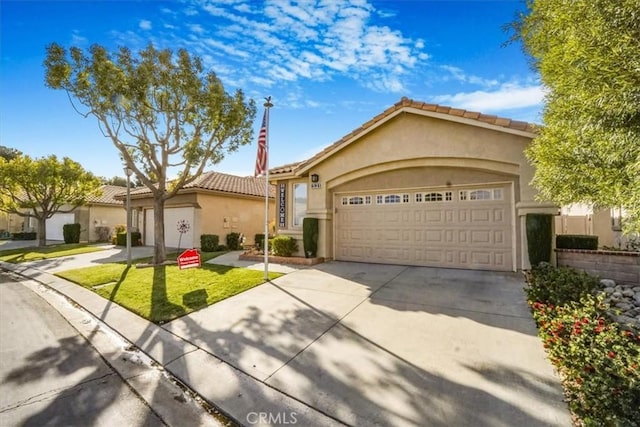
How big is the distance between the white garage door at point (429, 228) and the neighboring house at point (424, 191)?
0.03 m

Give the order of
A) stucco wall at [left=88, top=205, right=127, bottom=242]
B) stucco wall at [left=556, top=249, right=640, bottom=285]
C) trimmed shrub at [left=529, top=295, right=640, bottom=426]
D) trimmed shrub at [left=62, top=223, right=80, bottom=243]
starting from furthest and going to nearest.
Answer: stucco wall at [left=88, top=205, right=127, bottom=242], trimmed shrub at [left=62, top=223, right=80, bottom=243], stucco wall at [left=556, top=249, right=640, bottom=285], trimmed shrub at [left=529, top=295, right=640, bottom=426]

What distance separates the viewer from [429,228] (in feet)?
31.0

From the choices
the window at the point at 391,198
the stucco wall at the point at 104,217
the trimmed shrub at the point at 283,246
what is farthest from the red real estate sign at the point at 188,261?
the stucco wall at the point at 104,217

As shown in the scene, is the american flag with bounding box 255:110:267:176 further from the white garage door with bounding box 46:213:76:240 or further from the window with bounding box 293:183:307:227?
the white garage door with bounding box 46:213:76:240

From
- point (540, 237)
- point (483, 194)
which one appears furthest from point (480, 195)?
point (540, 237)

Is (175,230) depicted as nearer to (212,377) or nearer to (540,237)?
(212,377)

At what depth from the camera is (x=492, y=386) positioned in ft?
9.84

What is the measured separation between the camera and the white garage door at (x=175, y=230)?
53.6ft

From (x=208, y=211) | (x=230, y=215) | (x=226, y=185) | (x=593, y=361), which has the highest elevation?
(x=226, y=185)

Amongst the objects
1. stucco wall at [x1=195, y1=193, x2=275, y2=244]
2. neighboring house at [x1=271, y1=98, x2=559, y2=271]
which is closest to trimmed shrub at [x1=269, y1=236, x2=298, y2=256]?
neighboring house at [x1=271, y1=98, x2=559, y2=271]

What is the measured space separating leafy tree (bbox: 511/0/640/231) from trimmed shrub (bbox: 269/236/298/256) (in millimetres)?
8307

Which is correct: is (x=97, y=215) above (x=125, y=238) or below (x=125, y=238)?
above

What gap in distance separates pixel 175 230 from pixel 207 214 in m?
2.62

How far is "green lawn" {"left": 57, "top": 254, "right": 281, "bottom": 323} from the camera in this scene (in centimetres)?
592
